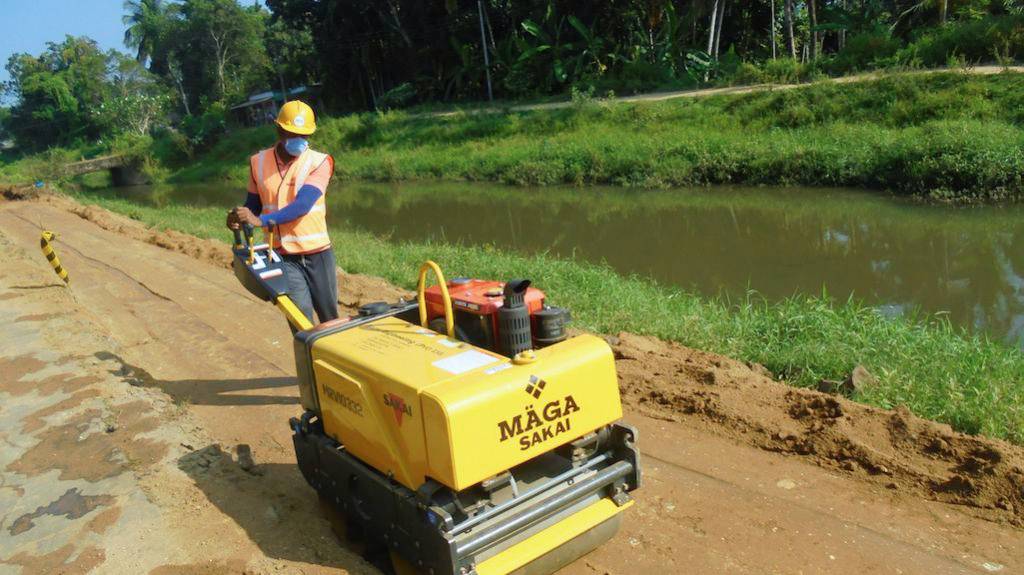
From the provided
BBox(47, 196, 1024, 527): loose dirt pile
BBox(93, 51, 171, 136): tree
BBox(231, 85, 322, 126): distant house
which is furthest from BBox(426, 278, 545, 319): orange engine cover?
BBox(93, 51, 171, 136): tree

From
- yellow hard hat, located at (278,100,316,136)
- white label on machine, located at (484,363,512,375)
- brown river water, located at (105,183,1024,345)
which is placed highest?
yellow hard hat, located at (278,100,316,136)

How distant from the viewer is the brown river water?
8711mm

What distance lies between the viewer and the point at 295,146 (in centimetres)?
442

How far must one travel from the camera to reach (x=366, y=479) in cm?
321

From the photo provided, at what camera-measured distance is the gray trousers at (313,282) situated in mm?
4621

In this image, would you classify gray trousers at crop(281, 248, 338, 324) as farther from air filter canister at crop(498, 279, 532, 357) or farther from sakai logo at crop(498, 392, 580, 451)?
sakai logo at crop(498, 392, 580, 451)

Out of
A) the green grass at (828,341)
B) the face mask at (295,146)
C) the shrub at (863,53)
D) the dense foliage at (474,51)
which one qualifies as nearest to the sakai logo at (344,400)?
the face mask at (295,146)

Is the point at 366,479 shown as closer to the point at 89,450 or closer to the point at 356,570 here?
the point at 356,570

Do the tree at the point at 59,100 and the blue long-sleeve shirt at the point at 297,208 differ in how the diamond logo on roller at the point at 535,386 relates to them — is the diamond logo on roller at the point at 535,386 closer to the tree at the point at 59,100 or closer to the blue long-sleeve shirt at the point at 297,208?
the blue long-sleeve shirt at the point at 297,208

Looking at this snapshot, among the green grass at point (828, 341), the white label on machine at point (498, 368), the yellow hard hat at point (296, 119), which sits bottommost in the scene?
the green grass at point (828, 341)

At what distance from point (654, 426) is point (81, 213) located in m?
16.6

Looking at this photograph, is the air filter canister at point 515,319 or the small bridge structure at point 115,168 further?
the small bridge structure at point 115,168

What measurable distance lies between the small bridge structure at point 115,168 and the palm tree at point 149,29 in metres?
17.5

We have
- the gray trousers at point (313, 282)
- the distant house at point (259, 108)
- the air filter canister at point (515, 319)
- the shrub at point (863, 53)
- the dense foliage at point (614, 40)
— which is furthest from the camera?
the distant house at point (259, 108)
